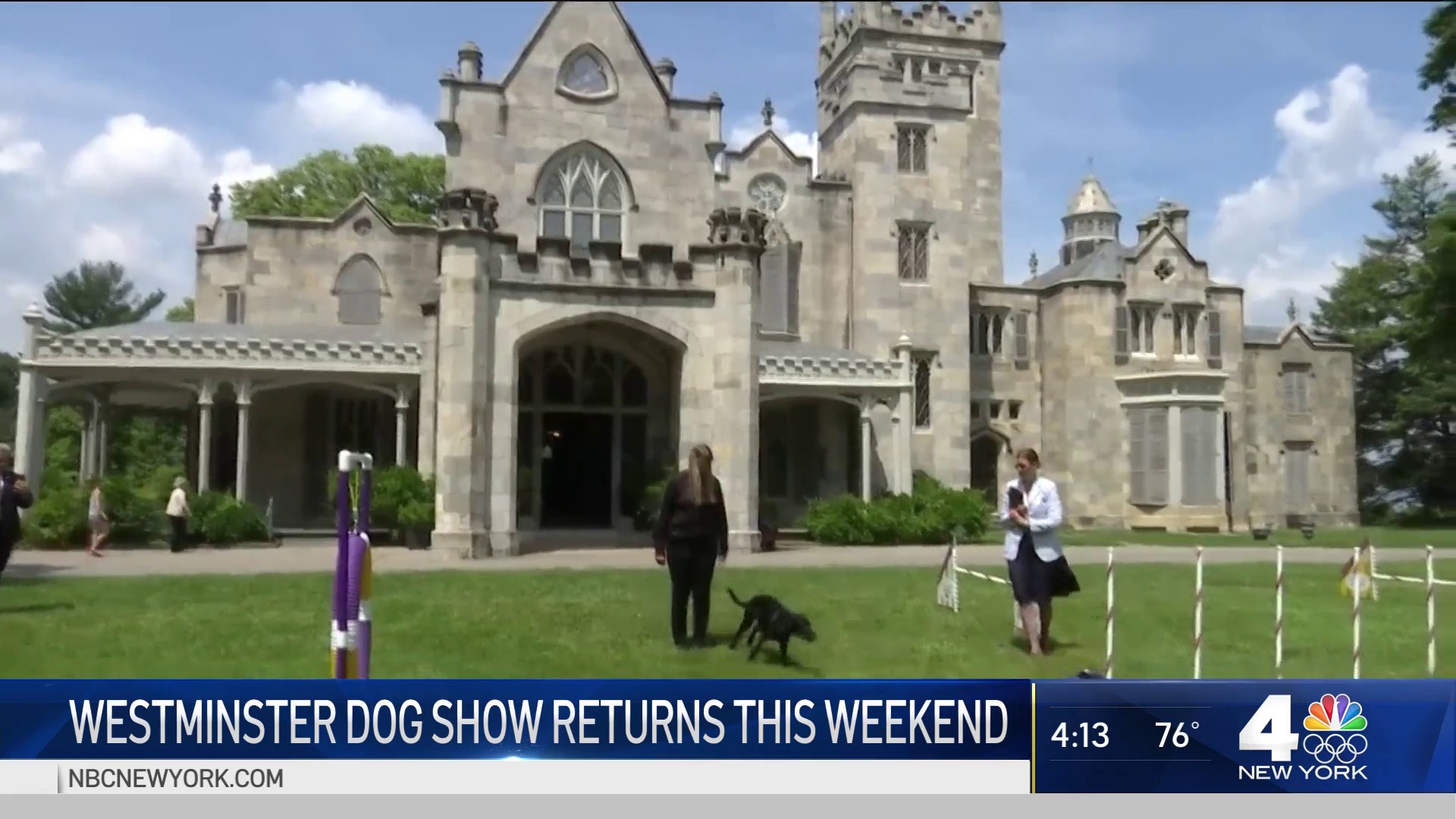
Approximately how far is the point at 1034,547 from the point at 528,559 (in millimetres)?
11449

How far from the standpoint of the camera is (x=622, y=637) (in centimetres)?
1112

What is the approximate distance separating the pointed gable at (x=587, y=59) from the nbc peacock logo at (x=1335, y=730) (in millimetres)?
24531

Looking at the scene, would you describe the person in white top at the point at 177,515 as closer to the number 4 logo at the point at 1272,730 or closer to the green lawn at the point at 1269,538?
the green lawn at the point at 1269,538

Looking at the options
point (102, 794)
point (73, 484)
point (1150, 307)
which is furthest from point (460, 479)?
point (1150, 307)

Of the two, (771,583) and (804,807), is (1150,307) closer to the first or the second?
(771,583)

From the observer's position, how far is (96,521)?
2088 cm

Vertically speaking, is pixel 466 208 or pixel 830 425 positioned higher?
pixel 466 208

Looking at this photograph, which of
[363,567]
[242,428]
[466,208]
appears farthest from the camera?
[242,428]

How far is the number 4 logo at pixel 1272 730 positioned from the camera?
661 cm

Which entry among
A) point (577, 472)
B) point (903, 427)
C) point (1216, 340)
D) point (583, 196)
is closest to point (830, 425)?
point (903, 427)

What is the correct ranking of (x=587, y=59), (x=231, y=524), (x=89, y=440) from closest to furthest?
(x=231, y=524), (x=587, y=59), (x=89, y=440)

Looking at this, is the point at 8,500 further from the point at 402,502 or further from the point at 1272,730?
the point at 1272,730

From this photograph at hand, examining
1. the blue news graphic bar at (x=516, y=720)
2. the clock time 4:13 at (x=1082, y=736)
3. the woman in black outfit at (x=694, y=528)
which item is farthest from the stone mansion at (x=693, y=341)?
the clock time 4:13 at (x=1082, y=736)

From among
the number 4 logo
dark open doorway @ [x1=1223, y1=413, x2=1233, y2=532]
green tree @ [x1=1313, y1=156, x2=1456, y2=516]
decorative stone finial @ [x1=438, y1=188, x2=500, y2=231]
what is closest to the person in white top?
decorative stone finial @ [x1=438, y1=188, x2=500, y2=231]
